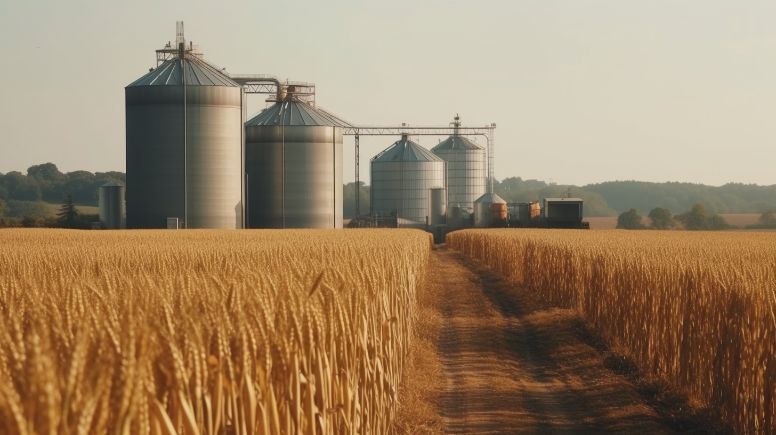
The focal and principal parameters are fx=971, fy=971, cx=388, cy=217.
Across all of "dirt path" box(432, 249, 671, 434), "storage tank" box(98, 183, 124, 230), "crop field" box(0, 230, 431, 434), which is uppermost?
"storage tank" box(98, 183, 124, 230)

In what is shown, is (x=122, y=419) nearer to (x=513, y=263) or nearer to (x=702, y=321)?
(x=702, y=321)

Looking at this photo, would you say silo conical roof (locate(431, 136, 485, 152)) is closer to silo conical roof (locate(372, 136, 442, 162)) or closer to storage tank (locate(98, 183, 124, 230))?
silo conical roof (locate(372, 136, 442, 162))

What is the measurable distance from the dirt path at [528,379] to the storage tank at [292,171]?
37.7m

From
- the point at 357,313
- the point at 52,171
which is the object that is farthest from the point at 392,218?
the point at 52,171

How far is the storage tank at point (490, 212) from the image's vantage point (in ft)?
268

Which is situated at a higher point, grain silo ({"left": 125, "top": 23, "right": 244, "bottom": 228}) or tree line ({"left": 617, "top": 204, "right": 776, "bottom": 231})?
grain silo ({"left": 125, "top": 23, "right": 244, "bottom": 228})

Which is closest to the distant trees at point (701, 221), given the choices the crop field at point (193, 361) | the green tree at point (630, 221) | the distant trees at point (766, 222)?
the distant trees at point (766, 222)

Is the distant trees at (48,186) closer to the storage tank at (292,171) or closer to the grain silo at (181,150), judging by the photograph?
the storage tank at (292,171)

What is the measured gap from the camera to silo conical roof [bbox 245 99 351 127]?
6078 centimetres

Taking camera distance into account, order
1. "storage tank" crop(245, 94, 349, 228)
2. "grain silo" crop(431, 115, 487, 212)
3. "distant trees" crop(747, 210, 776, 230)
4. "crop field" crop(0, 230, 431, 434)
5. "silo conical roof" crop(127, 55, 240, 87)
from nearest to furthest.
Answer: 1. "crop field" crop(0, 230, 431, 434)
2. "silo conical roof" crop(127, 55, 240, 87)
3. "storage tank" crop(245, 94, 349, 228)
4. "grain silo" crop(431, 115, 487, 212)
5. "distant trees" crop(747, 210, 776, 230)

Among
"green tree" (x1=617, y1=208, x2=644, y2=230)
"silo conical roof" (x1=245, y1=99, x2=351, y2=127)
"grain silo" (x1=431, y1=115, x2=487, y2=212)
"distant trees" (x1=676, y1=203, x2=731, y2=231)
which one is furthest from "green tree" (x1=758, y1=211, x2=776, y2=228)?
"silo conical roof" (x1=245, y1=99, x2=351, y2=127)

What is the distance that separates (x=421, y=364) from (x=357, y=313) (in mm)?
6569

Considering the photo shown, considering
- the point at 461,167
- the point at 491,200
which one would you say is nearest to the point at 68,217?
the point at 491,200

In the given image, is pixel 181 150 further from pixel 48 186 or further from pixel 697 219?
pixel 48 186
